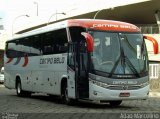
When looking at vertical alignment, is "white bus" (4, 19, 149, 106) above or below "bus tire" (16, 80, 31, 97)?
above

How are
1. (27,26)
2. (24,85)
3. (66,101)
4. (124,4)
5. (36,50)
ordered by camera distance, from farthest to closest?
(27,26) → (124,4) → (24,85) → (36,50) → (66,101)

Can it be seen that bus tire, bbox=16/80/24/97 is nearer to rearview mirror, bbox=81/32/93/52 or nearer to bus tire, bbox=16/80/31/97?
bus tire, bbox=16/80/31/97

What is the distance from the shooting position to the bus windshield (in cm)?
1934

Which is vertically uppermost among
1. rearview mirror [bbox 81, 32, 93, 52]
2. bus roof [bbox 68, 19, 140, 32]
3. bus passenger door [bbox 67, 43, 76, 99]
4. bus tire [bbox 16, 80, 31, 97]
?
bus roof [bbox 68, 19, 140, 32]

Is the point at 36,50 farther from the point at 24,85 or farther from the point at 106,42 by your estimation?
the point at 106,42

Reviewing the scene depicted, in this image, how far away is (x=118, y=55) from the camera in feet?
64.2

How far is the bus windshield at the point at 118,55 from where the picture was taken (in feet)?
63.5

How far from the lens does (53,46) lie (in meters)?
22.6

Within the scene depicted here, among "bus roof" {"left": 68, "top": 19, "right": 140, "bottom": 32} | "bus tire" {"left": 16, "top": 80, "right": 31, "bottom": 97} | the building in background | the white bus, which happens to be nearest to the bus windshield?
the white bus

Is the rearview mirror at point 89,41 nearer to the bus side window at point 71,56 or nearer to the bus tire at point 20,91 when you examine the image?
the bus side window at point 71,56

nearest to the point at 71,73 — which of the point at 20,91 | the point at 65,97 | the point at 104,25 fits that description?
the point at 65,97

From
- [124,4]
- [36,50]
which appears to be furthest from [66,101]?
[124,4]

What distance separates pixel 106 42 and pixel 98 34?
1.40 feet

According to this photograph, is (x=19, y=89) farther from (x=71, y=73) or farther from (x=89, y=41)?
(x=89, y=41)
